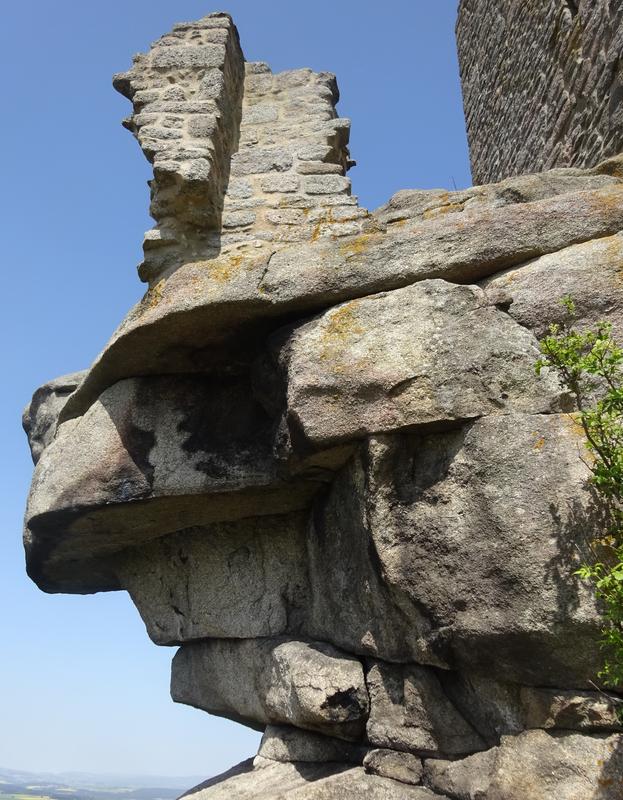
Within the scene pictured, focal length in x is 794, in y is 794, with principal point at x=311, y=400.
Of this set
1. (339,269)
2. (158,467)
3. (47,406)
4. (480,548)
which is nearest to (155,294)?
(158,467)

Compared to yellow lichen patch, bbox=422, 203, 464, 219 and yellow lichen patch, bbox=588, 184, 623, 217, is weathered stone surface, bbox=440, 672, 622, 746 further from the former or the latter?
yellow lichen patch, bbox=422, 203, 464, 219

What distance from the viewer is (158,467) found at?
4.22 m

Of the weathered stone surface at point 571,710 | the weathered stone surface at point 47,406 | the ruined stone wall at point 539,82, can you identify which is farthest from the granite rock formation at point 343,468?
the ruined stone wall at point 539,82

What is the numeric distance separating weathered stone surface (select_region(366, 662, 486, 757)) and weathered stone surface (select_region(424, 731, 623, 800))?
0.65ft

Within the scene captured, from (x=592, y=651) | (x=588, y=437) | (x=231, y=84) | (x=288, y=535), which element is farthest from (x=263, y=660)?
(x=231, y=84)

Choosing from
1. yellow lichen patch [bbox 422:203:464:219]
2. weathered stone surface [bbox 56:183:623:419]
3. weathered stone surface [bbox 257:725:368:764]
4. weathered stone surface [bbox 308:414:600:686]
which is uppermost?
yellow lichen patch [bbox 422:203:464:219]

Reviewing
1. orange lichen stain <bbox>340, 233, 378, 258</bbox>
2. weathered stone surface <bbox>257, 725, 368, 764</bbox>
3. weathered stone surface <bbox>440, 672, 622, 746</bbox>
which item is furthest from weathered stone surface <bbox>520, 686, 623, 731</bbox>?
orange lichen stain <bbox>340, 233, 378, 258</bbox>

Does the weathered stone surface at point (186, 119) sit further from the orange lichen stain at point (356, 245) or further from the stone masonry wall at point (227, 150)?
the orange lichen stain at point (356, 245)

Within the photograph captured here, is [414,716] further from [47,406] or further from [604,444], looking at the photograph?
[47,406]

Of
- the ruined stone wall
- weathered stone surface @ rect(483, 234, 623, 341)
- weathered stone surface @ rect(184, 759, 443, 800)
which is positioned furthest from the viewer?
the ruined stone wall

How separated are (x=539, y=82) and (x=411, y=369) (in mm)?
4170

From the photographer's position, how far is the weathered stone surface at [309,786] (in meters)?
3.26

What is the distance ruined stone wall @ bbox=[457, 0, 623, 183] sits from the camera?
5.05 metres

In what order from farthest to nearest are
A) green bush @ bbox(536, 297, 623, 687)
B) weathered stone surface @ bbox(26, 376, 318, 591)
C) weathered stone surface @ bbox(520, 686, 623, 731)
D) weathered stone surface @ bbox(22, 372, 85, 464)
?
weathered stone surface @ bbox(22, 372, 85, 464)
weathered stone surface @ bbox(26, 376, 318, 591)
weathered stone surface @ bbox(520, 686, 623, 731)
green bush @ bbox(536, 297, 623, 687)
